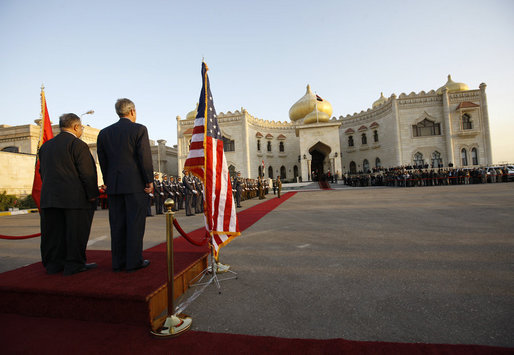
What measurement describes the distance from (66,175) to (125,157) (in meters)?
0.75

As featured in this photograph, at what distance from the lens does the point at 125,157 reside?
3018 millimetres

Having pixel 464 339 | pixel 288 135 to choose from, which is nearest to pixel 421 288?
pixel 464 339

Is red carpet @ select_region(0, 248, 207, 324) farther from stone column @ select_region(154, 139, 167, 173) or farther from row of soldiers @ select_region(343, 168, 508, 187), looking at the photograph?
stone column @ select_region(154, 139, 167, 173)

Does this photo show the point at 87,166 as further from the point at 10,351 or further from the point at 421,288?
the point at 421,288

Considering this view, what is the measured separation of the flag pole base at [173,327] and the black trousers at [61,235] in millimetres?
1526

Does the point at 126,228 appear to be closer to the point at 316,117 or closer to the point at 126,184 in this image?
the point at 126,184

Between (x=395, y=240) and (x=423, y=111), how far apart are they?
3495 centimetres

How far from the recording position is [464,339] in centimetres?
193

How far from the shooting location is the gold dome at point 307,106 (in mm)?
38616

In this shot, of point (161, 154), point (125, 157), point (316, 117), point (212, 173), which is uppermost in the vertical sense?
point (316, 117)

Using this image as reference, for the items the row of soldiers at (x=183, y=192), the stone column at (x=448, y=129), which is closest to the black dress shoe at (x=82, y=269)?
the row of soldiers at (x=183, y=192)

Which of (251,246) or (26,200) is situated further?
(26,200)

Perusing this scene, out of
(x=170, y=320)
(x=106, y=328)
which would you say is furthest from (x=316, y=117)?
(x=106, y=328)

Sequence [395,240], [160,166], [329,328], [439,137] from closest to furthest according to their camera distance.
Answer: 1. [329,328]
2. [395,240]
3. [439,137]
4. [160,166]
